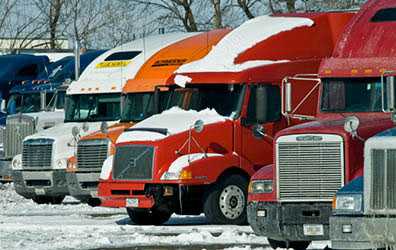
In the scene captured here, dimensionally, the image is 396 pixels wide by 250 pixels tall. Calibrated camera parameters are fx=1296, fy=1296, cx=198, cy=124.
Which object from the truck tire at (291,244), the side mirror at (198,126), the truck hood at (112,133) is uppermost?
the side mirror at (198,126)

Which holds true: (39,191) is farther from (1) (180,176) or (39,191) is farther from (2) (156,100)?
(1) (180,176)

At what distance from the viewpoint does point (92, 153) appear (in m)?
26.0

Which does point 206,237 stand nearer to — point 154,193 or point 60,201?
point 154,193

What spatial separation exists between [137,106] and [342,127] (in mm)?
9854

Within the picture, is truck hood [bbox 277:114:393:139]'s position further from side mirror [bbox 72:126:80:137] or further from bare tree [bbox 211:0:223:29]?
bare tree [bbox 211:0:223:29]

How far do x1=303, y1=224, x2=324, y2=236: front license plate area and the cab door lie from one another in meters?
5.60

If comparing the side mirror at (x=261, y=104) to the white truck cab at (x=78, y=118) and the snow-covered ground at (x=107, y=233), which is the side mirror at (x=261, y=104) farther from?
the white truck cab at (x=78, y=118)

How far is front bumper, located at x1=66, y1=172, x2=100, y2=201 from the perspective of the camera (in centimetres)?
2586

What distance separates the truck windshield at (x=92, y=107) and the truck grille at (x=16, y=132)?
2908mm

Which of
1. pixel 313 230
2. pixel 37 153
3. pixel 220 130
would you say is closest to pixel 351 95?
pixel 313 230

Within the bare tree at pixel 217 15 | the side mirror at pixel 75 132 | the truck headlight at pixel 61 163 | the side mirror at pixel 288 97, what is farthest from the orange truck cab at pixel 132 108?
the bare tree at pixel 217 15

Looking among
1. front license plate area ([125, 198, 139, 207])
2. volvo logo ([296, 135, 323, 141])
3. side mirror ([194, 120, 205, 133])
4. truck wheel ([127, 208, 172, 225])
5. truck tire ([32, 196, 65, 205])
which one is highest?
volvo logo ([296, 135, 323, 141])

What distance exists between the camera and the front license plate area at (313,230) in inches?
658

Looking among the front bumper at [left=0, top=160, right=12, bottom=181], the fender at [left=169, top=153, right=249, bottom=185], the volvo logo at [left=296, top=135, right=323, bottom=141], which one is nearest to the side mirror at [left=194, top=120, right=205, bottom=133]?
the fender at [left=169, top=153, right=249, bottom=185]
